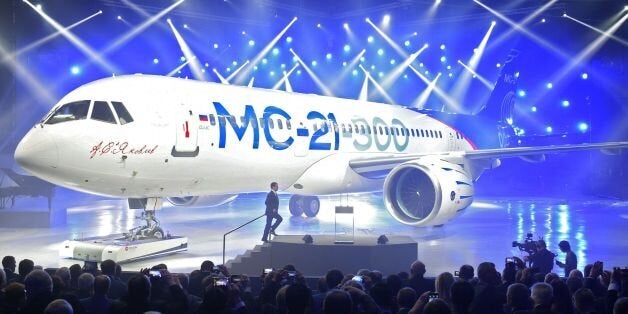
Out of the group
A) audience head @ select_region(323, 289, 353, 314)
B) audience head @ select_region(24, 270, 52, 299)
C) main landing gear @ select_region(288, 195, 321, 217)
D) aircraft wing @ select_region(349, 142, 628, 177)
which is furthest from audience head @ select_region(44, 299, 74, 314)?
main landing gear @ select_region(288, 195, 321, 217)

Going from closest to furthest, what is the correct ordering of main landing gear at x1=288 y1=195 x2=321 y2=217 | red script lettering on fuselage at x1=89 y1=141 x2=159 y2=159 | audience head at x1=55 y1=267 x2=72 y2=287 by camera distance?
1. audience head at x1=55 y1=267 x2=72 y2=287
2. red script lettering on fuselage at x1=89 y1=141 x2=159 y2=159
3. main landing gear at x1=288 y1=195 x2=321 y2=217

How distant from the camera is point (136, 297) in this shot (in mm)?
4676

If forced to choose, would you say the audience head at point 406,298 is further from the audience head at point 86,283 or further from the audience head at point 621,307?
the audience head at point 86,283

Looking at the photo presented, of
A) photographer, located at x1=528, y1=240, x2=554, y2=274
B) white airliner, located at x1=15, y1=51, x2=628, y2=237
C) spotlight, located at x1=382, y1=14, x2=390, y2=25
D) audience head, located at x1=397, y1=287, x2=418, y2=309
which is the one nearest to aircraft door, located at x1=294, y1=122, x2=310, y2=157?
white airliner, located at x1=15, y1=51, x2=628, y2=237

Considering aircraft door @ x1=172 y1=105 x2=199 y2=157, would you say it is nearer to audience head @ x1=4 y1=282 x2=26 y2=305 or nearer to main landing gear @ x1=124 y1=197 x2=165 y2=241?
main landing gear @ x1=124 y1=197 x2=165 y2=241

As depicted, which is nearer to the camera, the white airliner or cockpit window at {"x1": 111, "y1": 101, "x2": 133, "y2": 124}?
the white airliner

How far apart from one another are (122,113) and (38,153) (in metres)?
1.53

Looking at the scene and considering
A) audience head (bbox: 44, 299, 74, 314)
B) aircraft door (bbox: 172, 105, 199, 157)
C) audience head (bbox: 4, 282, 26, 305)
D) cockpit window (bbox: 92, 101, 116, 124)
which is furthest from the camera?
aircraft door (bbox: 172, 105, 199, 157)

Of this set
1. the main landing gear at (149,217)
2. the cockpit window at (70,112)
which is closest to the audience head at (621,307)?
the cockpit window at (70,112)

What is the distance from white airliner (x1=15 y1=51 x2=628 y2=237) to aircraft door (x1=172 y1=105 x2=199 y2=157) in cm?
2

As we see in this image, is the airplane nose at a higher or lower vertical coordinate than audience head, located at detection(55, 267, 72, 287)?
higher

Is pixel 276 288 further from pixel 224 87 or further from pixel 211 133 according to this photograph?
pixel 224 87

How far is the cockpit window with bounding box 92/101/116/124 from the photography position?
35.1 ft

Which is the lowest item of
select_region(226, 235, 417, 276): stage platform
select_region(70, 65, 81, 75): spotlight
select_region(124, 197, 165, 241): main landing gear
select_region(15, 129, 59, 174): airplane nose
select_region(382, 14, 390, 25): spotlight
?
select_region(226, 235, 417, 276): stage platform
